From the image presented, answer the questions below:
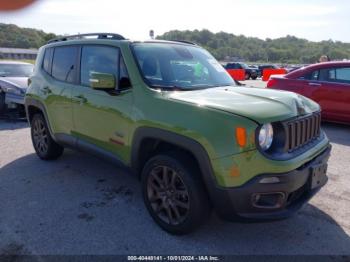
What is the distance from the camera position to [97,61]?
3980mm

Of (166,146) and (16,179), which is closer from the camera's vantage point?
(166,146)

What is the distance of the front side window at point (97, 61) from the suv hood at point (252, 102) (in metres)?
0.97

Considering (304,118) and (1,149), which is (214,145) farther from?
(1,149)

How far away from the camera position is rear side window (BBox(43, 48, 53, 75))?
4.97 metres

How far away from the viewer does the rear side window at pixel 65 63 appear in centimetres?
437

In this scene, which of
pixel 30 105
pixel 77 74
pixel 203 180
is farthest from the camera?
pixel 30 105

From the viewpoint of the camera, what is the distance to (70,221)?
3375mm

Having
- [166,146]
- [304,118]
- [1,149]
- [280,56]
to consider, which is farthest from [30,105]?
[280,56]

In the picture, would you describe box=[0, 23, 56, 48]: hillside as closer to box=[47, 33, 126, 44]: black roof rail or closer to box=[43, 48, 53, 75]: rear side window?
box=[47, 33, 126, 44]: black roof rail

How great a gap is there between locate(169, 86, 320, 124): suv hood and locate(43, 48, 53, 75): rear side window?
2.67m

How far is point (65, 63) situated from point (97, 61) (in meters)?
0.83

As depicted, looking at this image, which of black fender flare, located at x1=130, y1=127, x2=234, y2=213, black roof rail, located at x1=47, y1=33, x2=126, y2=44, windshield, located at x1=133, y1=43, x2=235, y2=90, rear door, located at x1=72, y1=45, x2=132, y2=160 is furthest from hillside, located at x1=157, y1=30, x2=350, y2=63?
black fender flare, located at x1=130, y1=127, x2=234, y2=213

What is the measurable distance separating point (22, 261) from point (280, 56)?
105618mm

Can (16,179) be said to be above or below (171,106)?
below
